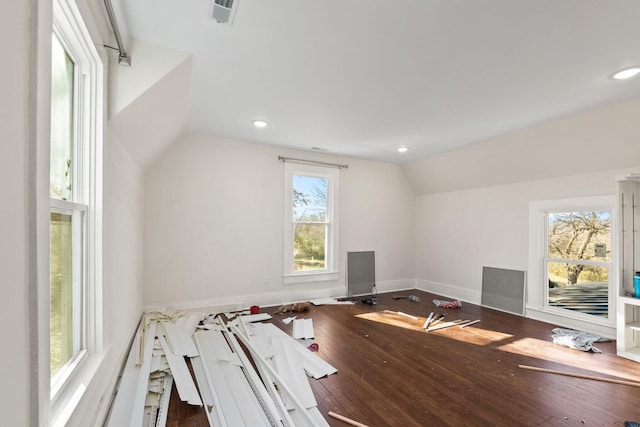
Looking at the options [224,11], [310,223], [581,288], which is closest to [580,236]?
[581,288]

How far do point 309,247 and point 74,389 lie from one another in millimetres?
3729

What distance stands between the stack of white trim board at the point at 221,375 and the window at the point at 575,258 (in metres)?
3.43

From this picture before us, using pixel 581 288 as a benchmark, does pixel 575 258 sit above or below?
above

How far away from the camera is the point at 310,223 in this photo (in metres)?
4.94

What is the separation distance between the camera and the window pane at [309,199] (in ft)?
15.9

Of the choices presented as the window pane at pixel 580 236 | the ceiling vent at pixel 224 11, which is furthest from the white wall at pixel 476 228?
the ceiling vent at pixel 224 11

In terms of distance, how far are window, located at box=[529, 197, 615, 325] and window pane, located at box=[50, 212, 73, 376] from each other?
16.6 feet

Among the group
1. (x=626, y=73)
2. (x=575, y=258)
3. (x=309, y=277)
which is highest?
(x=626, y=73)

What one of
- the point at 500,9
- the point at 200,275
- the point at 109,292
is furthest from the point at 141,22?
the point at 200,275

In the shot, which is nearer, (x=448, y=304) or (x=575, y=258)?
(x=575, y=258)

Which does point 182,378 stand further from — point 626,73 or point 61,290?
point 626,73

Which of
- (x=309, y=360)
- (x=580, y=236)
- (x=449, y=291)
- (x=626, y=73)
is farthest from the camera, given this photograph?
(x=449, y=291)

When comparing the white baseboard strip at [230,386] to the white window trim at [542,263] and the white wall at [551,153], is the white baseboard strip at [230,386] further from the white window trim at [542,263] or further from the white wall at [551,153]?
the white wall at [551,153]

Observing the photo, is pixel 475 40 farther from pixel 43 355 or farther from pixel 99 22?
pixel 43 355
